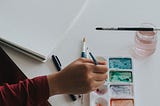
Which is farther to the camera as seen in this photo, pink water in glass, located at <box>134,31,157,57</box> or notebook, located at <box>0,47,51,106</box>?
notebook, located at <box>0,47,51,106</box>

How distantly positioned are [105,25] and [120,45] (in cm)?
9

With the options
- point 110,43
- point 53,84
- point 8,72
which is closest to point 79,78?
point 53,84

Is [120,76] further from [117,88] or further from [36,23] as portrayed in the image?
[36,23]

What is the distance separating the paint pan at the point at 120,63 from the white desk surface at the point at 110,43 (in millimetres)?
21

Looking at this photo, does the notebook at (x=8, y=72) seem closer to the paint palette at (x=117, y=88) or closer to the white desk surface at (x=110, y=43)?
the white desk surface at (x=110, y=43)

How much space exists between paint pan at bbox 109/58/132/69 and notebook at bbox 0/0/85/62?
Result: 18 cm

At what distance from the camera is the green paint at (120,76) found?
96cm

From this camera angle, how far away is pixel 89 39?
1049 mm

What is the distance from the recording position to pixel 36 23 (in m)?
1.05

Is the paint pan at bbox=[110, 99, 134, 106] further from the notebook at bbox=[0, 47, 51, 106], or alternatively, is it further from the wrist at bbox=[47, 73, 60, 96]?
the notebook at bbox=[0, 47, 51, 106]

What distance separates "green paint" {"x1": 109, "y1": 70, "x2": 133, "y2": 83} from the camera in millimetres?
959

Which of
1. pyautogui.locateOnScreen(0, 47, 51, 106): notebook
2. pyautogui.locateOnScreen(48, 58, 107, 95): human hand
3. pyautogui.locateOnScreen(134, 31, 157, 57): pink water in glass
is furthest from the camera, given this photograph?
pyautogui.locateOnScreen(0, 47, 51, 106): notebook

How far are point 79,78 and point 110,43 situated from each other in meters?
0.21

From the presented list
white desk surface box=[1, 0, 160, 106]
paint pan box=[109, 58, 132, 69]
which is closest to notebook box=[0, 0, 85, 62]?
white desk surface box=[1, 0, 160, 106]
